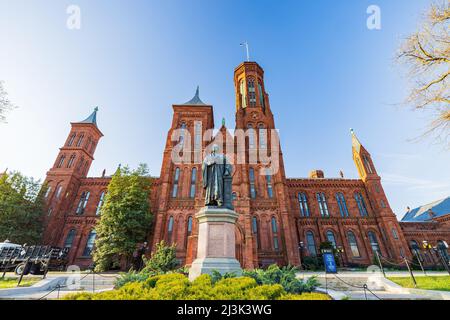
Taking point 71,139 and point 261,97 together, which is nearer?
point 71,139

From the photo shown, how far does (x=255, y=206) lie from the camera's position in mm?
23938

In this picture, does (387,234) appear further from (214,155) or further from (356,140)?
(214,155)

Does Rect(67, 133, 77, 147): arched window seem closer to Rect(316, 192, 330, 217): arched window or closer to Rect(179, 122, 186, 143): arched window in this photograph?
Rect(179, 122, 186, 143): arched window

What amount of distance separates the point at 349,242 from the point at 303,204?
7.34m

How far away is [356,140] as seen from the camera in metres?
32.2

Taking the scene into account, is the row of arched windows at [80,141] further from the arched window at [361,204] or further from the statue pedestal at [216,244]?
the arched window at [361,204]

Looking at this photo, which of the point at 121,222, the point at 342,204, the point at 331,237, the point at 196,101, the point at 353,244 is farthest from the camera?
the point at 196,101

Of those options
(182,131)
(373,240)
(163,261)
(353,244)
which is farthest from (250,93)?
(163,261)

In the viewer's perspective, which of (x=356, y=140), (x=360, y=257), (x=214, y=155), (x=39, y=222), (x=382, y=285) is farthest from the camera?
(x=356, y=140)

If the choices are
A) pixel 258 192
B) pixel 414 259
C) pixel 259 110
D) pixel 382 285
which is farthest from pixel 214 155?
pixel 414 259

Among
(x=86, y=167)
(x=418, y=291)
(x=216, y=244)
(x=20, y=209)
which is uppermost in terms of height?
(x=86, y=167)

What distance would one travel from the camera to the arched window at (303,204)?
2923 cm

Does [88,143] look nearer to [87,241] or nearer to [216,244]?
[87,241]

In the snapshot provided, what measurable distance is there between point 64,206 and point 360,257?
130ft
